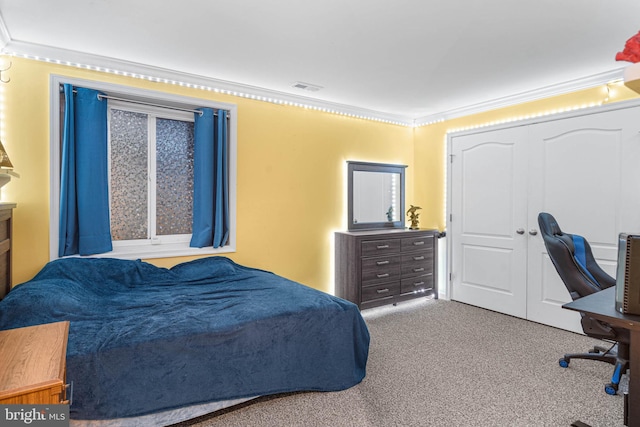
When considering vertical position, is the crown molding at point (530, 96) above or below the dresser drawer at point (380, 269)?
above

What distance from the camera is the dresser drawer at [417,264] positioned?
4.29 metres

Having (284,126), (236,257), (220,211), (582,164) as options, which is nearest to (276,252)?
(236,257)

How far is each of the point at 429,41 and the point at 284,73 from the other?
4.35 ft

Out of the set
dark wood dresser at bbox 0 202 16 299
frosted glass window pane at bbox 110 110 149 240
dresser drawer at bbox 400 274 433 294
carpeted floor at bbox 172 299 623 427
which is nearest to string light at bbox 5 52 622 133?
frosted glass window pane at bbox 110 110 149 240

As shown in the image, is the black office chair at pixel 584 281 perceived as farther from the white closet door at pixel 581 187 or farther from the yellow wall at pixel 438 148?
the yellow wall at pixel 438 148

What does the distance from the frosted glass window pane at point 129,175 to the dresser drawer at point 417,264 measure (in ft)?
9.34

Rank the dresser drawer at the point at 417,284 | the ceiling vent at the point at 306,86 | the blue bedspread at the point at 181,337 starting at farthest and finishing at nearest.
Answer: the dresser drawer at the point at 417,284
the ceiling vent at the point at 306,86
the blue bedspread at the point at 181,337

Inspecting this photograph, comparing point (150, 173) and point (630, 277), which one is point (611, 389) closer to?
point (630, 277)

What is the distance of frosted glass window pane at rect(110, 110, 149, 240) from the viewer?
Result: 3188mm

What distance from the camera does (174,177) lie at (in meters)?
3.47

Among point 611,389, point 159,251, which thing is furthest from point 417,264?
point 159,251

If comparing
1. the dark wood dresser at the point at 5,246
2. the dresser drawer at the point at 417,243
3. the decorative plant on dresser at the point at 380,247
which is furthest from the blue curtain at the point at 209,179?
the dresser drawer at the point at 417,243

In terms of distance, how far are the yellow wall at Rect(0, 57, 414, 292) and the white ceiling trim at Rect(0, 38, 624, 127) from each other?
0.06m

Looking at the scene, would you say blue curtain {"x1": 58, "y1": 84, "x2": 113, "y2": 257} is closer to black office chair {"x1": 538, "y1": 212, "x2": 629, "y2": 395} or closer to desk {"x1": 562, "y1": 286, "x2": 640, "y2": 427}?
desk {"x1": 562, "y1": 286, "x2": 640, "y2": 427}
